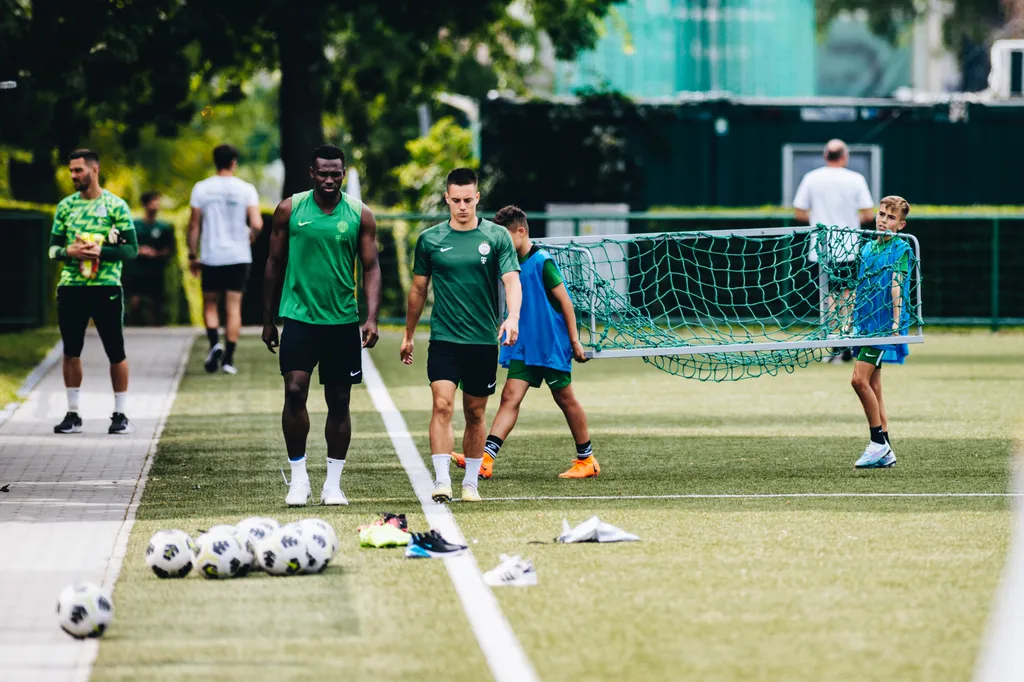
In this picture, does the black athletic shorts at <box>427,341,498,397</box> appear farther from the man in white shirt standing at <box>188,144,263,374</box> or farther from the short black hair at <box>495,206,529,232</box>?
the man in white shirt standing at <box>188,144,263,374</box>

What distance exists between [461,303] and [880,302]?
9.54ft

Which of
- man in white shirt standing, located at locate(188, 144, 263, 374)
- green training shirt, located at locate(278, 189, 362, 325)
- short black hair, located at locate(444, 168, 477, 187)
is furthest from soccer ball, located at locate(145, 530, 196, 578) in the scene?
man in white shirt standing, located at locate(188, 144, 263, 374)

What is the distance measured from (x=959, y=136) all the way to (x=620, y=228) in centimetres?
578

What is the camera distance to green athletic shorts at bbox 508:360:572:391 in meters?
10.9

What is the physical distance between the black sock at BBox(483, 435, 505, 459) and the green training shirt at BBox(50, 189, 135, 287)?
334cm

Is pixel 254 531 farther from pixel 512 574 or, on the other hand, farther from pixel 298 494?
pixel 298 494

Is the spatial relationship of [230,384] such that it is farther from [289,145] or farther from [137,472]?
[289,145]

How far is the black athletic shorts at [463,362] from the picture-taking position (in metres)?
9.78

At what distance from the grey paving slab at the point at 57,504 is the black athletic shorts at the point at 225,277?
993mm

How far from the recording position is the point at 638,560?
781cm

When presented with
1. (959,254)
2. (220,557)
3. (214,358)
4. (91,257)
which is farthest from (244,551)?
(959,254)

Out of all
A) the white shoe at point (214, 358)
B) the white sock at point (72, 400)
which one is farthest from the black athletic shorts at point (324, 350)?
the white shoe at point (214, 358)

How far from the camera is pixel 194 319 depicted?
83.4 ft

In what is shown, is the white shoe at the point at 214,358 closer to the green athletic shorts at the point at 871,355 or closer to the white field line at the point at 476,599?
the white field line at the point at 476,599
